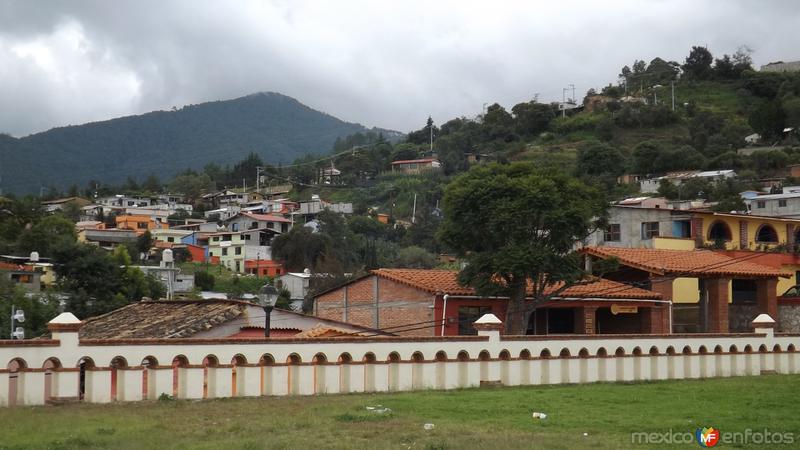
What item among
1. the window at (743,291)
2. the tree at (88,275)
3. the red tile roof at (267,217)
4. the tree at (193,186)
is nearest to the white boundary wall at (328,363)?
the window at (743,291)

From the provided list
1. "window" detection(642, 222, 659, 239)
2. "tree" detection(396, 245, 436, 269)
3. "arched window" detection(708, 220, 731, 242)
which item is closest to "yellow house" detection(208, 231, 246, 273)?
"tree" detection(396, 245, 436, 269)

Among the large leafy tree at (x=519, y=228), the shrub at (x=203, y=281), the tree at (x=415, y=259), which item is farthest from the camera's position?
the tree at (x=415, y=259)

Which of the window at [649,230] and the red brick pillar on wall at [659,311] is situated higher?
the window at [649,230]

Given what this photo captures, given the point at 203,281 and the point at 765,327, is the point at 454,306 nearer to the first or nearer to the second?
the point at 765,327

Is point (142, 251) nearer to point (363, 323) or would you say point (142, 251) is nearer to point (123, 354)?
point (363, 323)

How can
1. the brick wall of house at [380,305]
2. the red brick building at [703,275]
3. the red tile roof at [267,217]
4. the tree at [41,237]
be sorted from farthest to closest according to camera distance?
the red tile roof at [267,217]
the tree at [41,237]
the red brick building at [703,275]
the brick wall of house at [380,305]

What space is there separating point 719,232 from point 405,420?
113ft

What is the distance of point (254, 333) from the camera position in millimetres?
28469

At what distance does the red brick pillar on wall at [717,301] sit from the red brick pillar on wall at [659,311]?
1.74 metres

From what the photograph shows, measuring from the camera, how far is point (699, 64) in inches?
5792

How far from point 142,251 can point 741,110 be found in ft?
264

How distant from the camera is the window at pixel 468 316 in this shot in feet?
108

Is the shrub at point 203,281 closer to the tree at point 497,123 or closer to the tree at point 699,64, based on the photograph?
the tree at point 497,123

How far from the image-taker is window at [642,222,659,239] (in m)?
47.2
